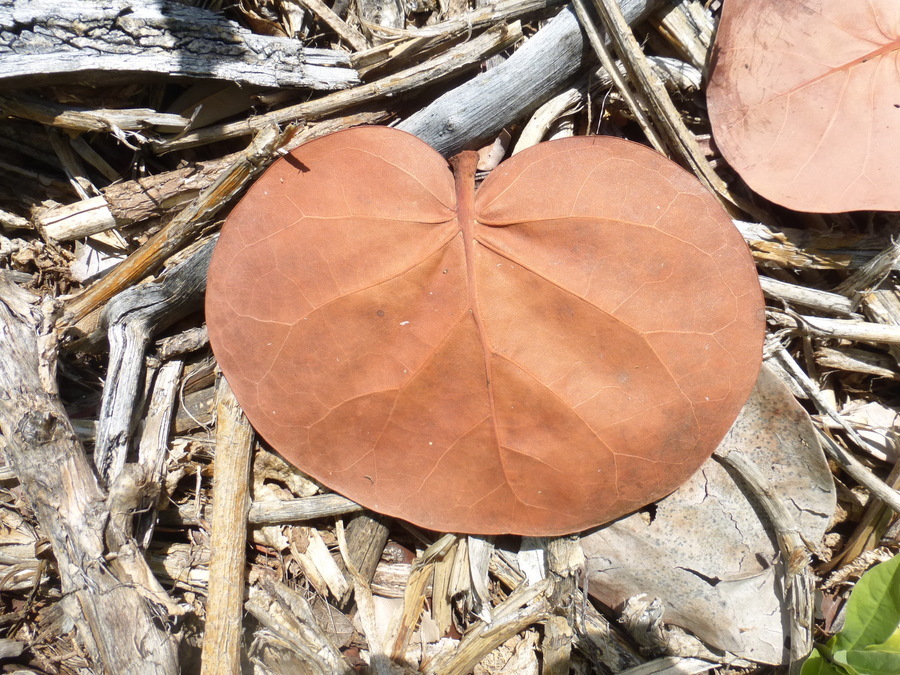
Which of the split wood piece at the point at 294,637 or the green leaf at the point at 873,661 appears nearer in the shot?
the green leaf at the point at 873,661

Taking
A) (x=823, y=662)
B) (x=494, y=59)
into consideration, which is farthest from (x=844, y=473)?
(x=494, y=59)

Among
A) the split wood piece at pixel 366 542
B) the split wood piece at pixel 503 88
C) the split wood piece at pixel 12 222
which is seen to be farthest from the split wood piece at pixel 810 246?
the split wood piece at pixel 12 222

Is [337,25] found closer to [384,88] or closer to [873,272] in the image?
[384,88]

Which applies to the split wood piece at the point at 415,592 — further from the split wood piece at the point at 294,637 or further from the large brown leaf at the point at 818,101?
the large brown leaf at the point at 818,101

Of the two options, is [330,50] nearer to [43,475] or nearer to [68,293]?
[68,293]

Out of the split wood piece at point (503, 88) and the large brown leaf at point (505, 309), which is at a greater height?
the split wood piece at point (503, 88)

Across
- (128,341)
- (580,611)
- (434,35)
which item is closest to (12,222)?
(128,341)
